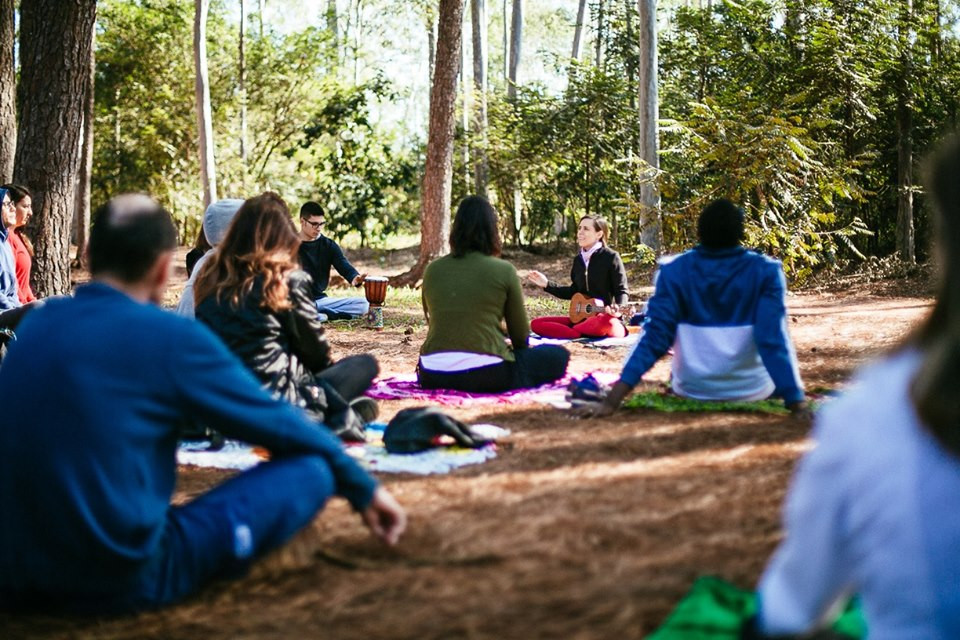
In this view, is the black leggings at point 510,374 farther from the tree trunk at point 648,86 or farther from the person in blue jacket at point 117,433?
the tree trunk at point 648,86

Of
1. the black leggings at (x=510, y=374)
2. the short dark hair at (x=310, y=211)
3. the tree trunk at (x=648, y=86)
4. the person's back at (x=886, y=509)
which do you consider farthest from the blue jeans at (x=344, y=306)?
the person's back at (x=886, y=509)

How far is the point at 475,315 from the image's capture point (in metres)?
6.23

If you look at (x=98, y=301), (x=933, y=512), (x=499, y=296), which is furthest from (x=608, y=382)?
(x=933, y=512)

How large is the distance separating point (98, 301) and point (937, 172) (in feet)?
7.13

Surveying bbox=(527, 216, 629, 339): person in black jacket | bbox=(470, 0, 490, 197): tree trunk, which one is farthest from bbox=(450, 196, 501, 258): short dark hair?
bbox=(470, 0, 490, 197): tree trunk

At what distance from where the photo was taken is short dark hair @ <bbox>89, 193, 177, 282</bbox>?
9.11ft

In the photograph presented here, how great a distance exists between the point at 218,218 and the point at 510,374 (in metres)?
2.17

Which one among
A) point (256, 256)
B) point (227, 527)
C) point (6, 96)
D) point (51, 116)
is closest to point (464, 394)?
point (256, 256)

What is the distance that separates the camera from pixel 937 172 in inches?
59.9

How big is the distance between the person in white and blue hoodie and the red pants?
3066 millimetres

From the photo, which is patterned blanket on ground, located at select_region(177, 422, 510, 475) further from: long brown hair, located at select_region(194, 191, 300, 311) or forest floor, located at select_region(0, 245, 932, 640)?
long brown hair, located at select_region(194, 191, 300, 311)

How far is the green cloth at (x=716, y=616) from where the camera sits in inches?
96.1

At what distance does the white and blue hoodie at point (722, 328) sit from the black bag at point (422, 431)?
1088 mm

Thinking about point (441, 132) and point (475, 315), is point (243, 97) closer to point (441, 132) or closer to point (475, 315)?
point (441, 132)
